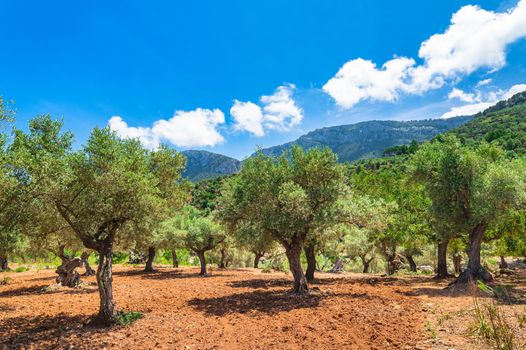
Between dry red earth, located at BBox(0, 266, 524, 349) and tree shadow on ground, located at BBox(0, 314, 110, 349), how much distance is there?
0.03 metres

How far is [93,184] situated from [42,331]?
20.4 ft

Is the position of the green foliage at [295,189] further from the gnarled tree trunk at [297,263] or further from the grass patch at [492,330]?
the grass patch at [492,330]

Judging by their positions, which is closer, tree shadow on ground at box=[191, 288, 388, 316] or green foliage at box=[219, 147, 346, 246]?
tree shadow on ground at box=[191, 288, 388, 316]

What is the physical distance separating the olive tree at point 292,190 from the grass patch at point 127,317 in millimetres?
7616

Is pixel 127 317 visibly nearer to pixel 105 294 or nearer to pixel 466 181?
pixel 105 294

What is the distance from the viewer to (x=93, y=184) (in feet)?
42.5

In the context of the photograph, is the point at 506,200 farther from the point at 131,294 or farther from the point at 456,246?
the point at 131,294

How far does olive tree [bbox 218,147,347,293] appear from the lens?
1861 centimetres

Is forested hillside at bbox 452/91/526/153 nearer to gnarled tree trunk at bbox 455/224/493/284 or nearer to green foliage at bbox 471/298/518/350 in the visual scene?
gnarled tree trunk at bbox 455/224/493/284

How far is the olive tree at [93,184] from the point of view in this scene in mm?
12531

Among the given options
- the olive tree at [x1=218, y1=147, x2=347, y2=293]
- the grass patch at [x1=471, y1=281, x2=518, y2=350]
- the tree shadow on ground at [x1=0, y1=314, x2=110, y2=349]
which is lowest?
the tree shadow on ground at [x1=0, y1=314, x2=110, y2=349]

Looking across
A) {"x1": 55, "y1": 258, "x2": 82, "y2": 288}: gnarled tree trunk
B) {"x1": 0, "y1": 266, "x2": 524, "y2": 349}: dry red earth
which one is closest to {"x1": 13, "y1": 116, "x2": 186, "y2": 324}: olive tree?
{"x1": 0, "y1": 266, "x2": 524, "y2": 349}: dry red earth

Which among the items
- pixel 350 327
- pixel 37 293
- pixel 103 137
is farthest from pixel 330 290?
pixel 37 293

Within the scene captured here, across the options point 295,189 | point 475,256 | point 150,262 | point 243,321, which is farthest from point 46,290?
point 475,256
